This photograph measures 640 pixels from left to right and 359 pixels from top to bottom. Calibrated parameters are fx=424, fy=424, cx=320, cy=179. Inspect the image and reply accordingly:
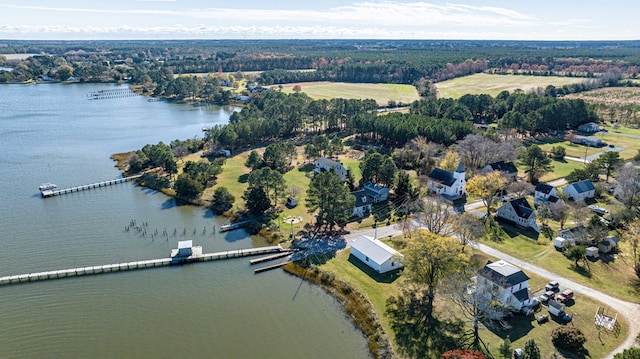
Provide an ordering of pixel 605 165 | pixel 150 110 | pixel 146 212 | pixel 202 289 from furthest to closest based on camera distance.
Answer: pixel 150 110
pixel 605 165
pixel 146 212
pixel 202 289

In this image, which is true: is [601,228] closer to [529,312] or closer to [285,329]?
[529,312]

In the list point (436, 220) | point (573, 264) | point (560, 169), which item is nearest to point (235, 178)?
point (436, 220)

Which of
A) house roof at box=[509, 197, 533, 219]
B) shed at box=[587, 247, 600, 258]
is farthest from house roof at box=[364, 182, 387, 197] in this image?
shed at box=[587, 247, 600, 258]

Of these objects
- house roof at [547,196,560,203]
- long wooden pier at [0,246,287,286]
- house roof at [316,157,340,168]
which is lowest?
long wooden pier at [0,246,287,286]

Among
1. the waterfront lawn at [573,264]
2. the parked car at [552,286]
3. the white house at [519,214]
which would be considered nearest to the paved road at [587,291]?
the waterfront lawn at [573,264]

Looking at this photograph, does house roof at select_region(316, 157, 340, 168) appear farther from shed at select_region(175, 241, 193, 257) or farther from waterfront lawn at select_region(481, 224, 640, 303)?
shed at select_region(175, 241, 193, 257)

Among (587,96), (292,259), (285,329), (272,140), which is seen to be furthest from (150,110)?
(587,96)
